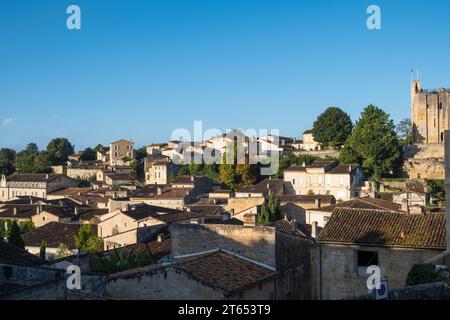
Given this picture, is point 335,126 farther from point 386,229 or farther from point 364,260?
point 364,260

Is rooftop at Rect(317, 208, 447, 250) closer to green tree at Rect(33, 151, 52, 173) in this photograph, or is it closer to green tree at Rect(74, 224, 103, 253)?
green tree at Rect(74, 224, 103, 253)

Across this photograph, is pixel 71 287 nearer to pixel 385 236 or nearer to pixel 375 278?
pixel 375 278

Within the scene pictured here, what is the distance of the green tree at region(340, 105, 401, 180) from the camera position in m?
69.7

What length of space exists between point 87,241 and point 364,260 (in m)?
24.8

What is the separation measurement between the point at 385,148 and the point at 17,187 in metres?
53.7

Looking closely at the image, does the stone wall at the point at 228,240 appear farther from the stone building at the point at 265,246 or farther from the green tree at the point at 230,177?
the green tree at the point at 230,177

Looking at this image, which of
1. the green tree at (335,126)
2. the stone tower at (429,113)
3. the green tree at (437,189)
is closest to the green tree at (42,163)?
the green tree at (335,126)

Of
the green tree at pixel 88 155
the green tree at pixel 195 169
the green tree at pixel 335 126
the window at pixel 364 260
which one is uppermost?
the green tree at pixel 335 126

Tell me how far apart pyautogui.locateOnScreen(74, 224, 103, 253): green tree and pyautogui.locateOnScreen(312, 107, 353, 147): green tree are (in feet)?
170

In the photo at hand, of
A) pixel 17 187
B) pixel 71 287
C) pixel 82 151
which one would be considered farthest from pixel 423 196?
pixel 82 151

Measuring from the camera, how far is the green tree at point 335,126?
86438 mm

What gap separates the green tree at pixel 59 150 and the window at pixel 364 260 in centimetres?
10272
